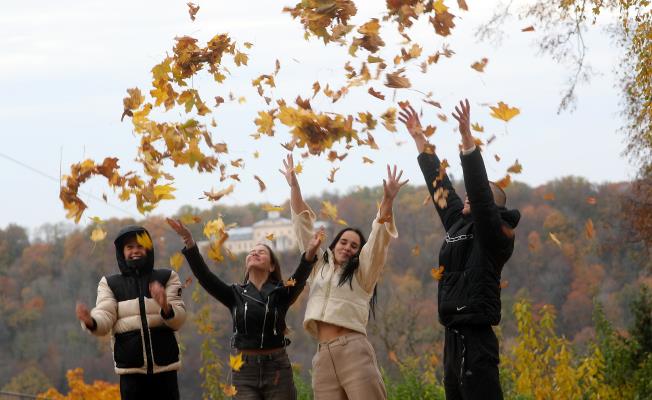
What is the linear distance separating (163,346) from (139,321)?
19 centimetres

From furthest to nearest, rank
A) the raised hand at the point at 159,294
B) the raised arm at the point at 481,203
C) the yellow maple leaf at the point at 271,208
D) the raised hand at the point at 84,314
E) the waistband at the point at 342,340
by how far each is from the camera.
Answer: the yellow maple leaf at the point at 271,208 < the waistband at the point at 342,340 < the raised hand at the point at 159,294 < the raised hand at the point at 84,314 < the raised arm at the point at 481,203

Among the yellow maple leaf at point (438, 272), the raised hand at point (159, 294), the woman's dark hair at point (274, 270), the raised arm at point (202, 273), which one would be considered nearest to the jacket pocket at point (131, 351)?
the raised hand at point (159, 294)

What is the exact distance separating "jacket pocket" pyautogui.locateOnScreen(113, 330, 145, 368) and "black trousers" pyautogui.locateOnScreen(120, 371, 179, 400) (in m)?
0.08

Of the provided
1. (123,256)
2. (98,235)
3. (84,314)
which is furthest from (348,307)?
(98,235)

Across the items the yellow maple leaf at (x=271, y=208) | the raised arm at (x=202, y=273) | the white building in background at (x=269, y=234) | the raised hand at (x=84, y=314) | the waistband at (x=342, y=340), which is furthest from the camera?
the white building in background at (x=269, y=234)

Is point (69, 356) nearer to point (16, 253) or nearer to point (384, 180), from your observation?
point (16, 253)

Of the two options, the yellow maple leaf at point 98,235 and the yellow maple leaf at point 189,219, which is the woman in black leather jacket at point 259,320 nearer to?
the yellow maple leaf at point 189,219

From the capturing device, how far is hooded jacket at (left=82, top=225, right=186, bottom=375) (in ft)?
20.0

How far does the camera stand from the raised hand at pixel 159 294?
5.92 m

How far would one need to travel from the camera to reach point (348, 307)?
241 inches

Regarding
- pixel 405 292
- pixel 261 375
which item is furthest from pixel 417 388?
pixel 405 292

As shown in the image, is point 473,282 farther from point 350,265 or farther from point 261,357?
point 261,357

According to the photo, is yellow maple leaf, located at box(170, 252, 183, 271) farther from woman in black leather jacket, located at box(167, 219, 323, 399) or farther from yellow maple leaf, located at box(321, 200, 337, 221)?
yellow maple leaf, located at box(321, 200, 337, 221)

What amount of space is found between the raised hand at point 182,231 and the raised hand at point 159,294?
33cm
